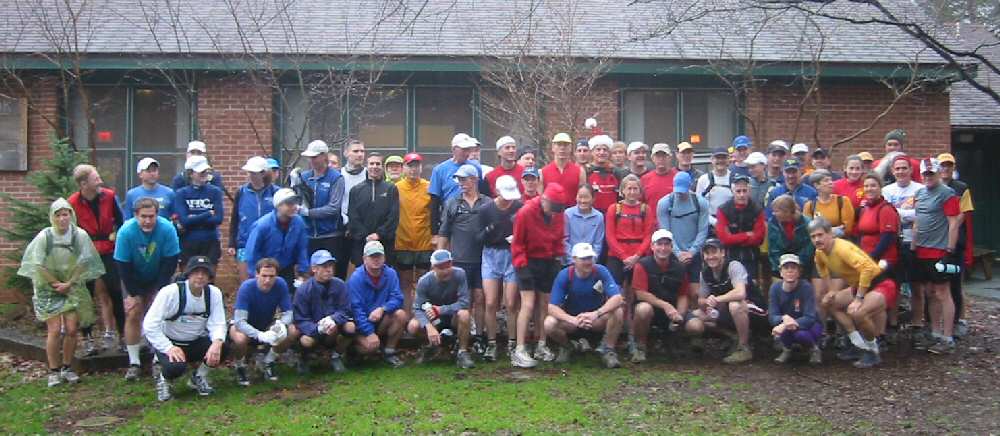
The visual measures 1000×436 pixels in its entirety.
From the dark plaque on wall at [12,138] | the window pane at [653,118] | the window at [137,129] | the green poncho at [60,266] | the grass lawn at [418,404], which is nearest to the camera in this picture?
the grass lawn at [418,404]

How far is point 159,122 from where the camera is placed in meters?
14.1

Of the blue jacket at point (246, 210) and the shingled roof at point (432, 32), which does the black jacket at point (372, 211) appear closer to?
the blue jacket at point (246, 210)

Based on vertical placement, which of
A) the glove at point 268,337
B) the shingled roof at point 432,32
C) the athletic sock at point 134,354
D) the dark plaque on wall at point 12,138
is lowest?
the athletic sock at point 134,354

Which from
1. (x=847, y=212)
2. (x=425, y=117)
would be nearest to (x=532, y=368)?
(x=847, y=212)

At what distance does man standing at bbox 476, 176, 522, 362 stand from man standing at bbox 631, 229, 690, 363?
1.11 metres

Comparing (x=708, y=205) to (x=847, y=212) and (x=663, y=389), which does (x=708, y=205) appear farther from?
(x=663, y=389)

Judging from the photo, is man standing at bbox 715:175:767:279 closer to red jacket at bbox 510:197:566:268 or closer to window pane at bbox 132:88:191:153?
red jacket at bbox 510:197:566:268

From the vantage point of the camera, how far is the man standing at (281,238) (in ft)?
29.1

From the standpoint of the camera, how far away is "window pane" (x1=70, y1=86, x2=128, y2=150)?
13.8m

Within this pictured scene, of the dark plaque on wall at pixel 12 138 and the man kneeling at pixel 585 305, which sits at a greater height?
the dark plaque on wall at pixel 12 138

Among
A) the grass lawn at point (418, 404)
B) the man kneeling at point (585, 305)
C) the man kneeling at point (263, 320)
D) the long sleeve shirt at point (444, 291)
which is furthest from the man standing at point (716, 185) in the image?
the man kneeling at point (263, 320)

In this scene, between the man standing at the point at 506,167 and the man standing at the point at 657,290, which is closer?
the man standing at the point at 657,290

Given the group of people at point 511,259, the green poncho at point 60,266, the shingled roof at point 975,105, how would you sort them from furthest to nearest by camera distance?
1. the shingled roof at point 975,105
2. the group of people at point 511,259
3. the green poncho at point 60,266

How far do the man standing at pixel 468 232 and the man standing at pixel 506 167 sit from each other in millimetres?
408
